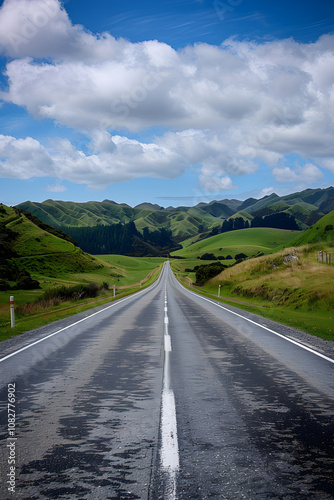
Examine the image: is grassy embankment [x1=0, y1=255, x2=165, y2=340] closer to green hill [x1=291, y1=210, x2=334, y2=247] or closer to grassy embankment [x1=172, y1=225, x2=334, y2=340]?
grassy embankment [x1=172, y1=225, x2=334, y2=340]

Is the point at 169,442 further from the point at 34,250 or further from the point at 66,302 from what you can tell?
the point at 34,250

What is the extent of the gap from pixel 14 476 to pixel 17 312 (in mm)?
21639

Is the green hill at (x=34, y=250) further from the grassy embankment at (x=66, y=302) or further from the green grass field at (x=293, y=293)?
the green grass field at (x=293, y=293)

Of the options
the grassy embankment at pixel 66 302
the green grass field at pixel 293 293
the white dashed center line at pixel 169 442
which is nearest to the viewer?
the white dashed center line at pixel 169 442

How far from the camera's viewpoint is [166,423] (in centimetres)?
507

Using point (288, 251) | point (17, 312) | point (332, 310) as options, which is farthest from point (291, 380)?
point (288, 251)

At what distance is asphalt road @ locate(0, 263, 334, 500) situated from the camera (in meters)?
3.55

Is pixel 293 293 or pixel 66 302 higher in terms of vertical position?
pixel 293 293

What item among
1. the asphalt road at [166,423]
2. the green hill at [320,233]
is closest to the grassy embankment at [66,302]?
the asphalt road at [166,423]

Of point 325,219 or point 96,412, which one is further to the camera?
point 325,219

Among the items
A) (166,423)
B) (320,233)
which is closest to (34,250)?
(320,233)

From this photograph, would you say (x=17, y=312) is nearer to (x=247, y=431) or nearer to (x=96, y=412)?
(x=96, y=412)

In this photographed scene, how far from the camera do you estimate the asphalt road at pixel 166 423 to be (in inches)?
140

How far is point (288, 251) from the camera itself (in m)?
46.2
